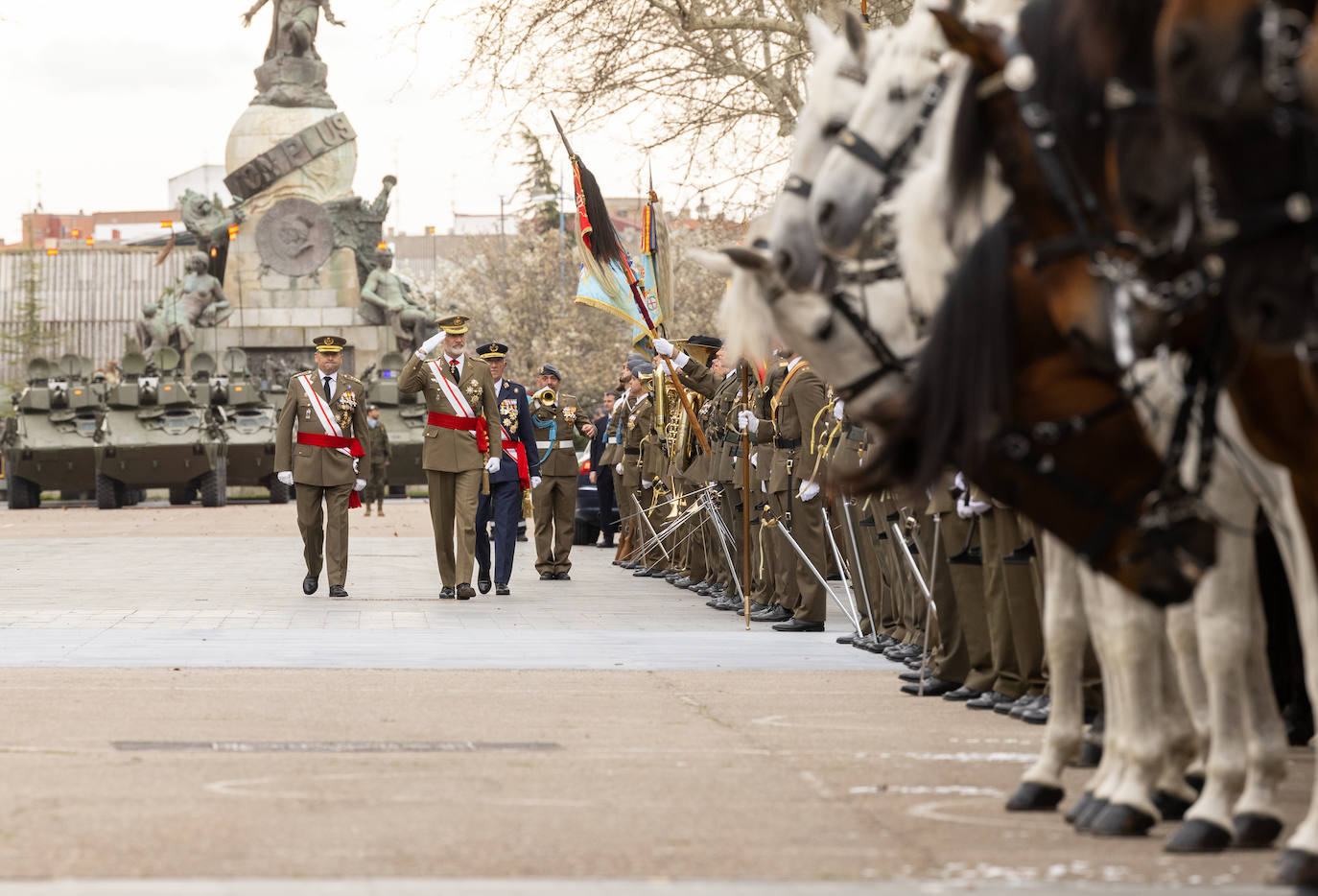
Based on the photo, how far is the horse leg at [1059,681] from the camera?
670 centimetres

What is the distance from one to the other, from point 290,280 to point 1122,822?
43.9 metres

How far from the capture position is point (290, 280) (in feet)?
159

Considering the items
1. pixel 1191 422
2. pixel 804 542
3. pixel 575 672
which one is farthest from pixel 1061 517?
pixel 804 542

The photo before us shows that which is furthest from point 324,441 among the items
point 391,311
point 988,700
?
point 391,311

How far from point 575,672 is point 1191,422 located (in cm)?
658

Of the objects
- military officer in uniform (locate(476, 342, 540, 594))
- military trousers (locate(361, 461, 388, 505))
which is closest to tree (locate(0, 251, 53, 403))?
military trousers (locate(361, 461, 388, 505))

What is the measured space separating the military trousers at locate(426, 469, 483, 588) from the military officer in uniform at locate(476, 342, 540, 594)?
1.46 feet

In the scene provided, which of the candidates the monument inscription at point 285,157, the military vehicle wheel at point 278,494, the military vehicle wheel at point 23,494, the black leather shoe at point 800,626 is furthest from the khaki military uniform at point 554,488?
the monument inscription at point 285,157

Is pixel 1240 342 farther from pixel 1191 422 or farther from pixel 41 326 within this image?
pixel 41 326

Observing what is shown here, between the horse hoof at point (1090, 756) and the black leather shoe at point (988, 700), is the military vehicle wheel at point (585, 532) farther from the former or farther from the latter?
the horse hoof at point (1090, 756)

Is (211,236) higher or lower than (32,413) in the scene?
higher

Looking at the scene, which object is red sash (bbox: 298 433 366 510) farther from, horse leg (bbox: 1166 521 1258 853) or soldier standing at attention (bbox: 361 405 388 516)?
soldier standing at attention (bbox: 361 405 388 516)

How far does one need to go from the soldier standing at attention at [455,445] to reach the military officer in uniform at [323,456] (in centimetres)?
62

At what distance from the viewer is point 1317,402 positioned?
182 inches
